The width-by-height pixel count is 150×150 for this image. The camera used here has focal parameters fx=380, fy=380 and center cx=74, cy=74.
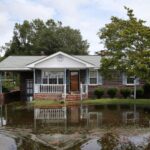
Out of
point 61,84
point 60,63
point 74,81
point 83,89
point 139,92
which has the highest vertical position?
point 60,63

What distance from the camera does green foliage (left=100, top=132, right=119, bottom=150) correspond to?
41.7 feet

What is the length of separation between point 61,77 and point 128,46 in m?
9.45

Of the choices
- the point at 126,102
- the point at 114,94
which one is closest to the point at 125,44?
the point at 126,102

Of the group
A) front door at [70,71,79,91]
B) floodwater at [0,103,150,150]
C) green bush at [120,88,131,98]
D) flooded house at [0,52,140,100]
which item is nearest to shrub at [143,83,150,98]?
flooded house at [0,52,140,100]

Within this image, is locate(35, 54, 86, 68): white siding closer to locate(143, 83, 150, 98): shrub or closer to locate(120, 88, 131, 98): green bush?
locate(120, 88, 131, 98): green bush

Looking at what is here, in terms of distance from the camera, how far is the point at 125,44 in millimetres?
29266

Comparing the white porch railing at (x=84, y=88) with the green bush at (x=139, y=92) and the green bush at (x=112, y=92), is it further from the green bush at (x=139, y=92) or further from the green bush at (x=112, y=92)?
the green bush at (x=139, y=92)

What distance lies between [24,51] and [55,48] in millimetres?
9274

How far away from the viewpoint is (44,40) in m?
66.0

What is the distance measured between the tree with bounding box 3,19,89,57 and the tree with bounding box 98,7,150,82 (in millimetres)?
33619

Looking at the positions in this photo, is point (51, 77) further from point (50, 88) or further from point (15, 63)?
point (15, 63)

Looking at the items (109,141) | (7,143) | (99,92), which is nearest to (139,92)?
(99,92)

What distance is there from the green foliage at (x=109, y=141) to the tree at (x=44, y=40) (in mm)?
48986

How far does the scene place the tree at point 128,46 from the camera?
2812 centimetres
